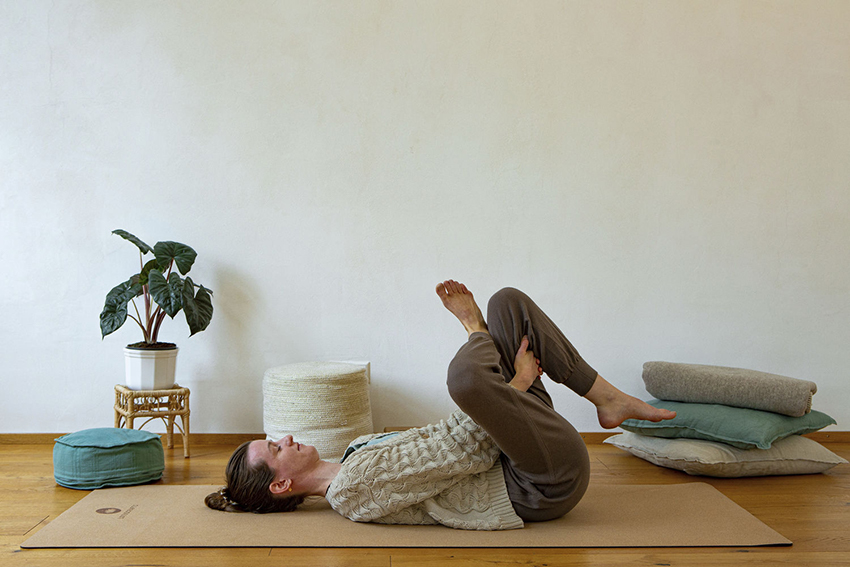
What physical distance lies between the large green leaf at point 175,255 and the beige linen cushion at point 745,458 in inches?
89.7

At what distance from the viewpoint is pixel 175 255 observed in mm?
3211

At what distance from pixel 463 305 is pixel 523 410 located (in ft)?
1.54

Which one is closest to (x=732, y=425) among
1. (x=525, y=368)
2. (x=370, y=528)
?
(x=525, y=368)

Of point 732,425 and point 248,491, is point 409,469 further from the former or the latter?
point 732,425

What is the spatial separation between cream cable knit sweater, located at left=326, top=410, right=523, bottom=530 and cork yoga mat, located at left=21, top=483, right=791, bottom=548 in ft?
0.14

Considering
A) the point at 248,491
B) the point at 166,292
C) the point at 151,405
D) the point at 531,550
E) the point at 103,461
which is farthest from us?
the point at 151,405

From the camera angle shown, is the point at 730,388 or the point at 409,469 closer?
the point at 409,469

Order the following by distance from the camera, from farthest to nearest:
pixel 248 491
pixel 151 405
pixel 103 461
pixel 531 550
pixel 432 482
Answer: pixel 151 405 < pixel 103 461 < pixel 248 491 < pixel 432 482 < pixel 531 550

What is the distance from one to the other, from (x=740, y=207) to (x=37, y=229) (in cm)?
355

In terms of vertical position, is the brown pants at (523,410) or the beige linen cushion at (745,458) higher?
the brown pants at (523,410)

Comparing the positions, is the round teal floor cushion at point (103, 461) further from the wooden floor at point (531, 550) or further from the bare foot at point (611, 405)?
the bare foot at point (611, 405)

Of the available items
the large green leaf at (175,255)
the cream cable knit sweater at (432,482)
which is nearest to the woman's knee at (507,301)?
the cream cable knit sweater at (432,482)

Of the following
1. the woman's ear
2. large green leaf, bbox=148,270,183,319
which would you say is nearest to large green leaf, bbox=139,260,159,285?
large green leaf, bbox=148,270,183,319

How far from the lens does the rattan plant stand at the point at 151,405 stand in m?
3.10
